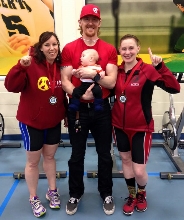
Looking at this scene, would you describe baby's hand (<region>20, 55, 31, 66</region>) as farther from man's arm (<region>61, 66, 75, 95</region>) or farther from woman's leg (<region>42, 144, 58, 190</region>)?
woman's leg (<region>42, 144, 58, 190</region>)

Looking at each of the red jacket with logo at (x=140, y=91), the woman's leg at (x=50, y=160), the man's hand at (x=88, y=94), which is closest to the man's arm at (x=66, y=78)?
the man's hand at (x=88, y=94)

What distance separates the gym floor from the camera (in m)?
2.14

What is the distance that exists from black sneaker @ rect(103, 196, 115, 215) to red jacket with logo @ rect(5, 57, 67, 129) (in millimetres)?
821

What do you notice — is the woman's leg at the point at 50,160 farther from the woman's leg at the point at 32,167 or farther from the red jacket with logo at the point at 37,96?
the red jacket with logo at the point at 37,96

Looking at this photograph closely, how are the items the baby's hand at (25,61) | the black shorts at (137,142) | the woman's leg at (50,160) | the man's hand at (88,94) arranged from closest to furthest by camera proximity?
the baby's hand at (25,61) → the man's hand at (88,94) → the black shorts at (137,142) → the woman's leg at (50,160)

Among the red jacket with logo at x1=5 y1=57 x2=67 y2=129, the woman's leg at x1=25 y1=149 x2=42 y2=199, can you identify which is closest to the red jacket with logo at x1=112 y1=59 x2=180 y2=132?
the red jacket with logo at x1=5 y1=57 x2=67 y2=129

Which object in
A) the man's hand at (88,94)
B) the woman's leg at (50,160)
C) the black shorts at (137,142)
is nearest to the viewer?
the man's hand at (88,94)

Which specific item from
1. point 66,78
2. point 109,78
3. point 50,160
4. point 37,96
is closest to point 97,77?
point 109,78

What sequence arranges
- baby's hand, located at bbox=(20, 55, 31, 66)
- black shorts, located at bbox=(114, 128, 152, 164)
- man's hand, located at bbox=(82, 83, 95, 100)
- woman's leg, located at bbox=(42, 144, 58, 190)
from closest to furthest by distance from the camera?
baby's hand, located at bbox=(20, 55, 31, 66)
man's hand, located at bbox=(82, 83, 95, 100)
black shorts, located at bbox=(114, 128, 152, 164)
woman's leg, located at bbox=(42, 144, 58, 190)

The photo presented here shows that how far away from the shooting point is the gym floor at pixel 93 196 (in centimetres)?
214

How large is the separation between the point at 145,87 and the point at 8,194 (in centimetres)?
169

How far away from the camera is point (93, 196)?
244 centimetres

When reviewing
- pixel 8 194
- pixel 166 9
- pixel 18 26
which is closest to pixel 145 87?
pixel 8 194

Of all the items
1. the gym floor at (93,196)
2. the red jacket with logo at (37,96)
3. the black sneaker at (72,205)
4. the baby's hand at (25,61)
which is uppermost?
the baby's hand at (25,61)
